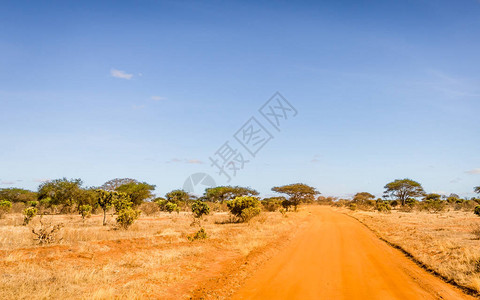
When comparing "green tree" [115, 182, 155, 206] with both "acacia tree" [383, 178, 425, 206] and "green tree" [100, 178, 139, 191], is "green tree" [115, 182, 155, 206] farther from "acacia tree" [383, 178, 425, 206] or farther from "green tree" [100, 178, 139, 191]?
"acacia tree" [383, 178, 425, 206]

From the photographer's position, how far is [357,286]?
28.7ft

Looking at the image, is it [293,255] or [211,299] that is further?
[293,255]

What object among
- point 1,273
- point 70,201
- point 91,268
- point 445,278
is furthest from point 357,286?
point 70,201

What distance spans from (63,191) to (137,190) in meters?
10.6

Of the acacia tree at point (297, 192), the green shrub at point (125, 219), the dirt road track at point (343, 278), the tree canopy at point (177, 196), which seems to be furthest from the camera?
the tree canopy at point (177, 196)

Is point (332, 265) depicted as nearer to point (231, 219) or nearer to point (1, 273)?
point (1, 273)

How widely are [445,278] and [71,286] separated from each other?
39.7ft

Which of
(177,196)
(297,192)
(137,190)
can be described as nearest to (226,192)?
(177,196)

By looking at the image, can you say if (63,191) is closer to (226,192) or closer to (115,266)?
(115,266)

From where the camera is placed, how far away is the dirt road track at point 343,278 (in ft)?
26.5

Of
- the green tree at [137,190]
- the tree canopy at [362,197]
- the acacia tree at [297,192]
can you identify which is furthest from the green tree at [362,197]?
the green tree at [137,190]

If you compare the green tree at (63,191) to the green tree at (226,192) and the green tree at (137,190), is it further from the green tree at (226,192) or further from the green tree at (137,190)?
the green tree at (226,192)

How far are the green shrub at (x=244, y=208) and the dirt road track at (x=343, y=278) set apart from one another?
48.3 ft

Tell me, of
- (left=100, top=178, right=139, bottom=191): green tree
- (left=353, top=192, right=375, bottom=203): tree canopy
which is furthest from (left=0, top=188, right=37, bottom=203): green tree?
(left=353, top=192, right=375, bottom=203): tree canopy
